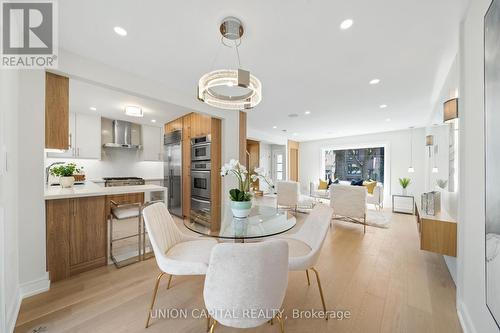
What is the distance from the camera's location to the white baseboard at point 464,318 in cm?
134

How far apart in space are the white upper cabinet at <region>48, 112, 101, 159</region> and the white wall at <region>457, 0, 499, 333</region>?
19.9 feet

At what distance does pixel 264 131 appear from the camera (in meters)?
6.29

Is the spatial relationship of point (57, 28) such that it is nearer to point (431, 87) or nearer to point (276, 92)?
point (276, 92)

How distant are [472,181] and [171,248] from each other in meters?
2.44

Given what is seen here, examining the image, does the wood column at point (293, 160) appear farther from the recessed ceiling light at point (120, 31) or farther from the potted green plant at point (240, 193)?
the recessed ceiling light at point (120, 31)

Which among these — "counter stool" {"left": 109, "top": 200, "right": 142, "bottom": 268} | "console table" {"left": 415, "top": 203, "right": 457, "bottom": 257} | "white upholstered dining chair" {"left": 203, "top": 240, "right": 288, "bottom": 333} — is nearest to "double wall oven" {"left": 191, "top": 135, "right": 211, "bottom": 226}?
"counter stool" {"left": 109, "top": 200, "right": 142, "bottom": 268}

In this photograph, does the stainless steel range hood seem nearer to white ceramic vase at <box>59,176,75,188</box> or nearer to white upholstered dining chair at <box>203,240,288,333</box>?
white ceramic vase at <box>59,176,75,188</box>

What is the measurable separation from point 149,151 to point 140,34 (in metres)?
4.19

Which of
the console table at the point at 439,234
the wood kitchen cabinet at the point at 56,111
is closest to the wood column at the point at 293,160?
the console table at the point at 439,234

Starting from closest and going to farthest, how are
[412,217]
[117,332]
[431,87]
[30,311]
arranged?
[117,332]
[30,311]
[431,87]
[412,217]

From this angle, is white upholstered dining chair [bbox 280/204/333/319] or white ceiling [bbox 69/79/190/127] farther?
white ceiling [bbox 69/79/190/127]

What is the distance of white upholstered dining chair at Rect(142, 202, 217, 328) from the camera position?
1.41 meters

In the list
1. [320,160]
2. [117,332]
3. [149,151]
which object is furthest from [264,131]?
[117,332]

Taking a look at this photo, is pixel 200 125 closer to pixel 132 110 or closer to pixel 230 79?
pixel 132 110
